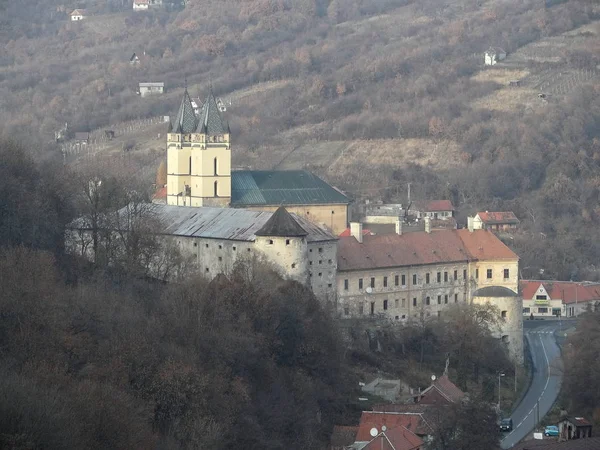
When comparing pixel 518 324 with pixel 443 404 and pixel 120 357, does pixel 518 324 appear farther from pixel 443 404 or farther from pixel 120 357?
pixel 120 357

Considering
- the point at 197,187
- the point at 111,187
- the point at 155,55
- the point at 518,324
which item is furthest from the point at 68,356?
the point at 155,55

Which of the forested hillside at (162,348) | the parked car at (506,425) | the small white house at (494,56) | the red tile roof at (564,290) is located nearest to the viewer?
the forested hillside at (162,348)

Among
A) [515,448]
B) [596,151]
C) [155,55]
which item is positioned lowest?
[515,448]

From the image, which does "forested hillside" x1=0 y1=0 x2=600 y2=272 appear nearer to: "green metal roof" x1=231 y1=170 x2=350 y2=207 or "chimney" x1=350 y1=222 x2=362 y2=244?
"green metal roof" x1=231 y1=170 x2=350 y2=207

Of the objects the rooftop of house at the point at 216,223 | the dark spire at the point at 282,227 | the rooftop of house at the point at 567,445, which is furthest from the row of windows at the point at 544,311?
the rooftop of house at the point at 567,445

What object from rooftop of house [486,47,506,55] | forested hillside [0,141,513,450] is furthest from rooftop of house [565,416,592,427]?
rooftop of house [486,47,506,55]

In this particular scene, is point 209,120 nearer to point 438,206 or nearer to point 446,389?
point 446,389

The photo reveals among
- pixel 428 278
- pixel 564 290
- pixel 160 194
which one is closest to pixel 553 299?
pixel 564 290

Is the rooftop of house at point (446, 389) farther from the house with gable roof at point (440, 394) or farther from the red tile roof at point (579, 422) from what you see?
the red tile roof at point (579, 422)
